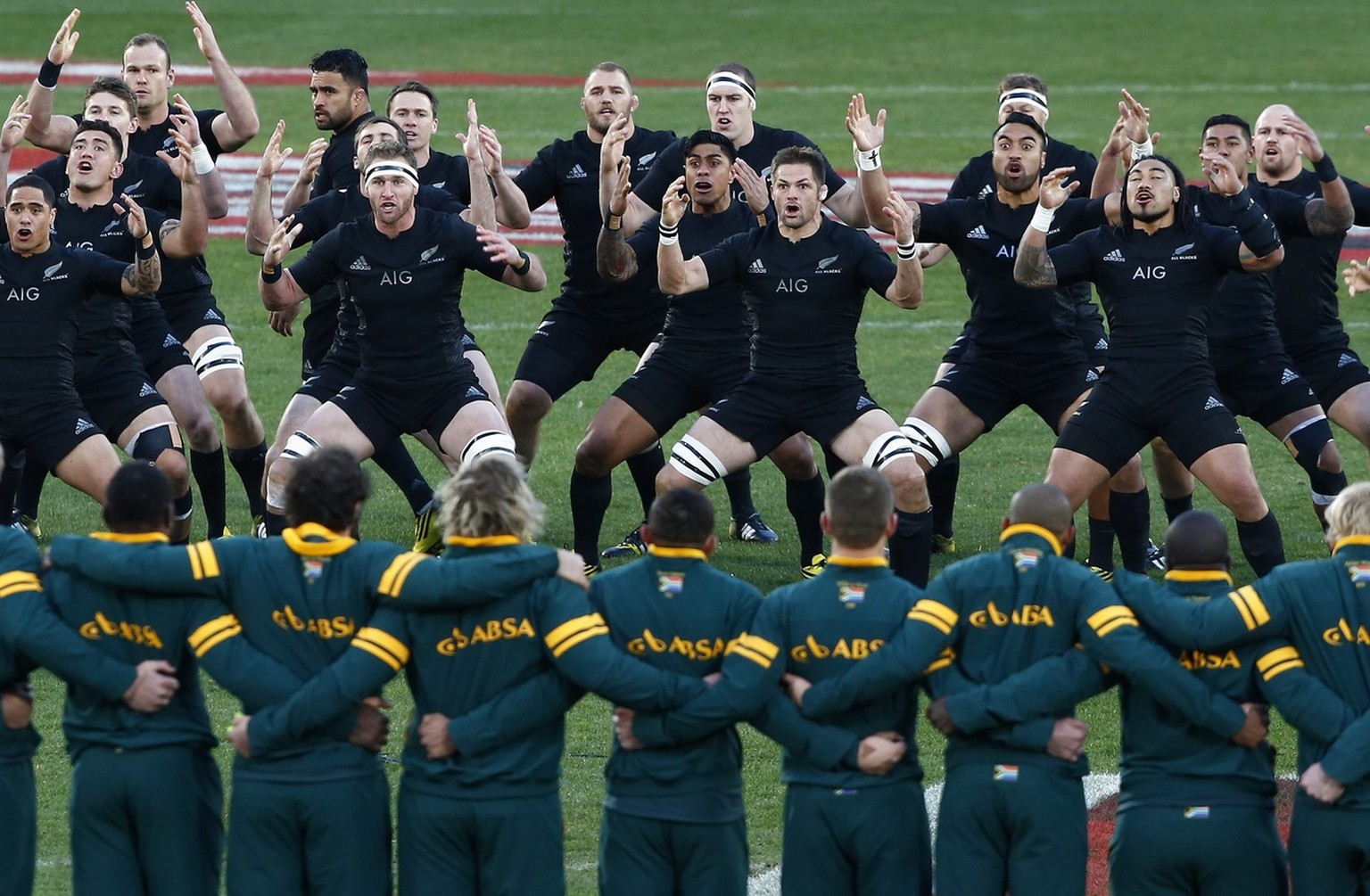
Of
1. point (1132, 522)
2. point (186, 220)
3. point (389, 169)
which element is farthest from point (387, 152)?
point (1132, 522)

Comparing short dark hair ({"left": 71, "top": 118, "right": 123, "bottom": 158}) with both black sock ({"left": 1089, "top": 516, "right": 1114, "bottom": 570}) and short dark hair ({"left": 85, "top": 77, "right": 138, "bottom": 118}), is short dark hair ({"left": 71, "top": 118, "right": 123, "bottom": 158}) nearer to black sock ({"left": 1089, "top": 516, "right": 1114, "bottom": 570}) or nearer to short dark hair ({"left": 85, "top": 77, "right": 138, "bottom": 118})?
short dark hair ({"left": 85, "top": 77, "right": 138, "bottom": 118})

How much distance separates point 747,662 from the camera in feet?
19.6

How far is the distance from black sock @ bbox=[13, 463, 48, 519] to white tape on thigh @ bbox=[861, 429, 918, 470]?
15.3 ft

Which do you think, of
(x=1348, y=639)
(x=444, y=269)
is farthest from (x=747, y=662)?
(x=444, y=269)

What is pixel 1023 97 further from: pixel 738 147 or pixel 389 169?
pixel 389 169

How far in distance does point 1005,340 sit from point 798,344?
1.18 m

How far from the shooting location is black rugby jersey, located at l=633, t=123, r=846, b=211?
10.8 meters

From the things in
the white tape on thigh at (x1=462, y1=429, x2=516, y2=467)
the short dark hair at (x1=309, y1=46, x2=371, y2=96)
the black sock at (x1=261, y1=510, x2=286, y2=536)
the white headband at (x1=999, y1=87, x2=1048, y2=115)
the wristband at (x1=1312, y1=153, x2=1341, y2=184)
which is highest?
the short dark hair at (x1=309, y1=46, x2=371, y2=96)

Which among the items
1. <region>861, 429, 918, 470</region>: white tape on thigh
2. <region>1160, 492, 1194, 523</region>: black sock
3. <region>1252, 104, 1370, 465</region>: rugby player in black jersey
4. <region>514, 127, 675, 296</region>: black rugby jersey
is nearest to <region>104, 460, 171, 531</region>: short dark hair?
<region>861, 429, 918, 470</region>: white tape on thigh

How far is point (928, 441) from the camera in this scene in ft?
32.8

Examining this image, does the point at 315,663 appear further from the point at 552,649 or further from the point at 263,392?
the point at 263,392

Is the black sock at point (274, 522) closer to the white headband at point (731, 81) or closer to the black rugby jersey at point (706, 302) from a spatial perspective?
the black rugby jersey at point (706, 302)

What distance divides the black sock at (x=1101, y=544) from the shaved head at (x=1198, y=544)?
4.43 m

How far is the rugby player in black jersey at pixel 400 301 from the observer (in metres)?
9.28
